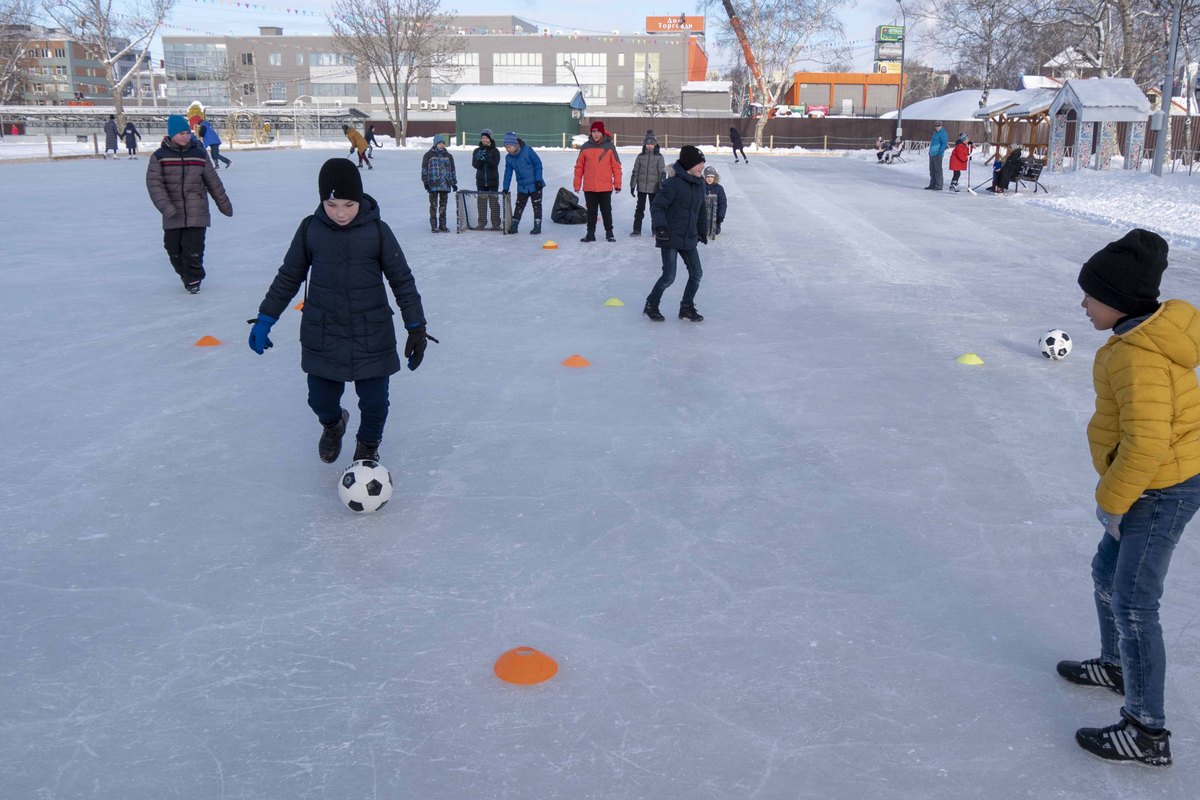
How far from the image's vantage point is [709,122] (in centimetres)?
5959

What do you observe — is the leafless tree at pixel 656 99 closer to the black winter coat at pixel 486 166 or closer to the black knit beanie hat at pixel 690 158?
the black winter coat at pixel 486 166

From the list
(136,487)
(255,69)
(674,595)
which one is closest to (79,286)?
(136,487)

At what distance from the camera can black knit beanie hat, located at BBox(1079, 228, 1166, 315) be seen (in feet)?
8.18

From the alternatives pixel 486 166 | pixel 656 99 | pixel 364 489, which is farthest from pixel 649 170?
pixel 656 99

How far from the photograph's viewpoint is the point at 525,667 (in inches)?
124

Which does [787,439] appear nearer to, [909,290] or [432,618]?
[432,618]

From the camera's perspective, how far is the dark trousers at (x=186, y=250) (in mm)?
9266

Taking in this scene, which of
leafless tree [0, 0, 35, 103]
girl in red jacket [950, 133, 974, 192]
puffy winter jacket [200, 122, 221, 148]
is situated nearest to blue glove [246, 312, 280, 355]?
girl in red jacket [950, 133, 974, 192]

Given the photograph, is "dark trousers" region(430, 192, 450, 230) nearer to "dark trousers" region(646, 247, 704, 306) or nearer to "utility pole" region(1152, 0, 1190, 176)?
"dark trousers" region(646, 247, 704, 306)

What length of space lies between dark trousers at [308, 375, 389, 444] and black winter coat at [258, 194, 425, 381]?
10 cm

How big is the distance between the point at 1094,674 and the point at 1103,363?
114cm

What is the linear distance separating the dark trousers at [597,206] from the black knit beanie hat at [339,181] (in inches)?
370

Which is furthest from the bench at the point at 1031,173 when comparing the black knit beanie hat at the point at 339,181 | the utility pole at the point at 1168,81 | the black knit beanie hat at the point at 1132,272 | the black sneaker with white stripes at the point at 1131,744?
the black sneaker with white stripes at the point at 1131,744

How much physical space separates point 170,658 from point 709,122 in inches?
2361
